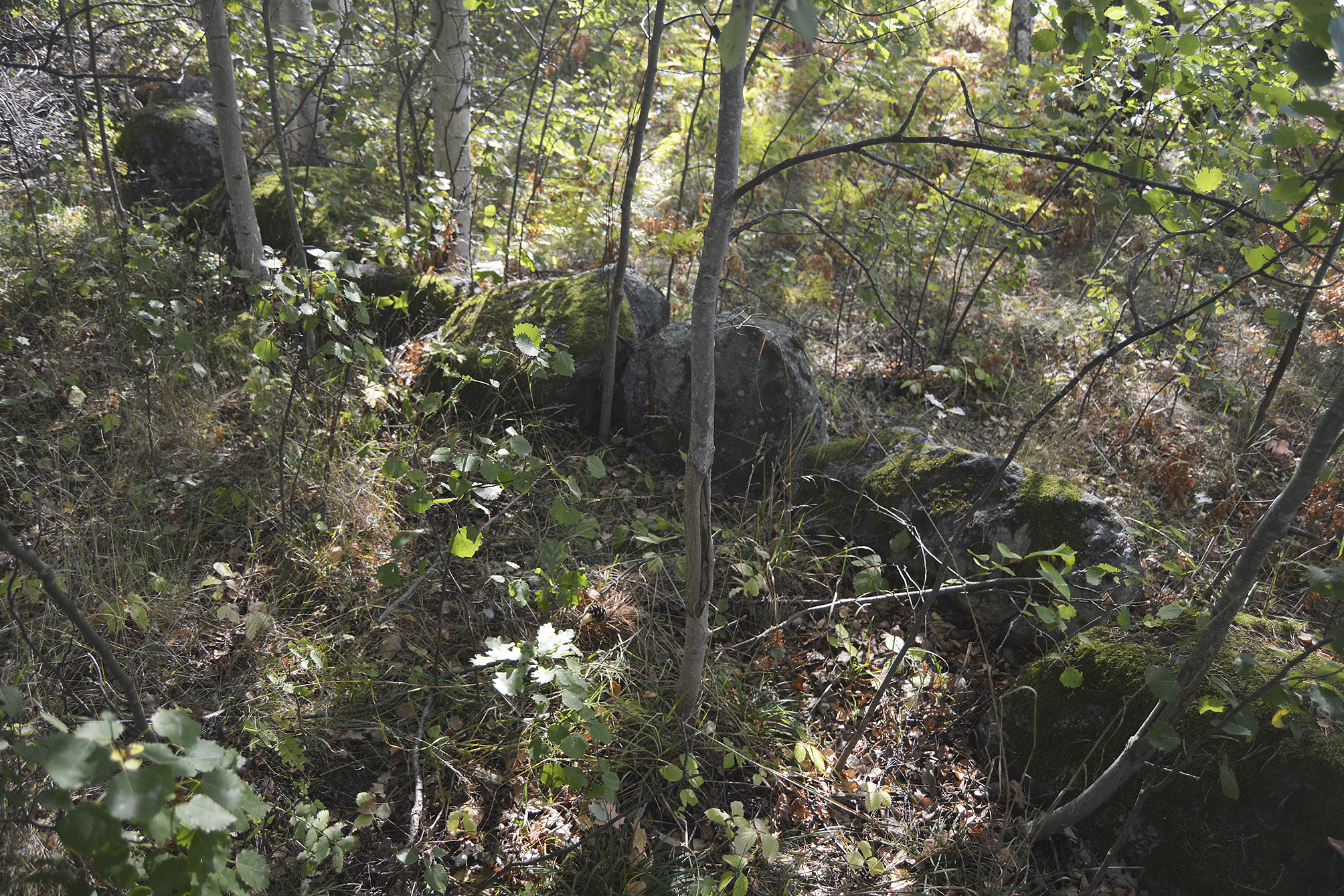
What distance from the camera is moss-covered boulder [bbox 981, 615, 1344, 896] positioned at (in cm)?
205

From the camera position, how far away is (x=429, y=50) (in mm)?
4328

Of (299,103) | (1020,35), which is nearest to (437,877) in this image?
(299,103)

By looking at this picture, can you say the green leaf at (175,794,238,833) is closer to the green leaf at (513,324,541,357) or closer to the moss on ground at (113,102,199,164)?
the green leaf at (513,324,541,357)

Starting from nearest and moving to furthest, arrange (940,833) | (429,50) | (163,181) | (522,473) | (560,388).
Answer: (522,473) → (940,833) → (560,388) → (429,50) → (163,181)

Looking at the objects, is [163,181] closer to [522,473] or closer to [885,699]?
[522,473]

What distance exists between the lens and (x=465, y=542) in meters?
1.98

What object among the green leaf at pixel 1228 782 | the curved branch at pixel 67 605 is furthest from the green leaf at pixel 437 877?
the green leaf at pixel 1228 782

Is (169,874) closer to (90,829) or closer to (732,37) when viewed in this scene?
(90,829)

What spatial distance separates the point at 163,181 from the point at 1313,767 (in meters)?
8.55

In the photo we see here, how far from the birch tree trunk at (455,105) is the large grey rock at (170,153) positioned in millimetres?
2684

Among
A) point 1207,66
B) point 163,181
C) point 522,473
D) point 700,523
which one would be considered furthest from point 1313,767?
point 163,181

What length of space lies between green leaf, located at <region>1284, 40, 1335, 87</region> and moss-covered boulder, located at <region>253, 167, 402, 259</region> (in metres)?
4.81

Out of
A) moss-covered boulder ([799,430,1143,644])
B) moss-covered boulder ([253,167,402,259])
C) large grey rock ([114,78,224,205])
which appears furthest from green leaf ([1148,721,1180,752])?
large grey rock ([114,78,224,205])

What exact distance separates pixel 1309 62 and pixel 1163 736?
147cm
